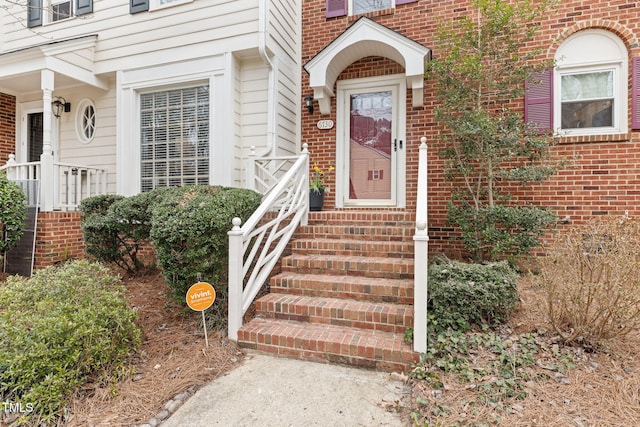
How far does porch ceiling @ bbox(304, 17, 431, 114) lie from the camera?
16.1ft

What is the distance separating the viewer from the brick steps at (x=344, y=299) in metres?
2.78

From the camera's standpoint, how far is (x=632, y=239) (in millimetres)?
2584

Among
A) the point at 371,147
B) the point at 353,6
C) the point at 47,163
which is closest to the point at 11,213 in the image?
the point at 47,163

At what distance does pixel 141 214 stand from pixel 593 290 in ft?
15.8

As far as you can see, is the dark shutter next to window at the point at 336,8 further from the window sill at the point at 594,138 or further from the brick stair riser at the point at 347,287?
the brick stair riser at the point at 347,287

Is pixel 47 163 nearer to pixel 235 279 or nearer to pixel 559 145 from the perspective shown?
pixel 235 279

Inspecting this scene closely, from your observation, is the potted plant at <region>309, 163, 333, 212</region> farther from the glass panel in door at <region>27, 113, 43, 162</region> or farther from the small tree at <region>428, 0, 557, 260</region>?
the glass panel in door at <region>27, 113, 43, 162</region>

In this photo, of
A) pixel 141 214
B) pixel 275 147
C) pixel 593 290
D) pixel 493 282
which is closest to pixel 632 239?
pixel 593 290

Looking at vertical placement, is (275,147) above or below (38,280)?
above

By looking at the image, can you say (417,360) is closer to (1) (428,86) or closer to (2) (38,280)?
(2) (38,280)

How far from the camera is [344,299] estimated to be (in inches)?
134

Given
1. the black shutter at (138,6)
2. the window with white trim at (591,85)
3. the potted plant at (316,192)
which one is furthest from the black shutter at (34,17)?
the window with white trim at (591,85)

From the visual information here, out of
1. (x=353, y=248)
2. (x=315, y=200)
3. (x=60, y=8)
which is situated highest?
(x=60, y=8)

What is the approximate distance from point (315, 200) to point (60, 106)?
17.1 feet
